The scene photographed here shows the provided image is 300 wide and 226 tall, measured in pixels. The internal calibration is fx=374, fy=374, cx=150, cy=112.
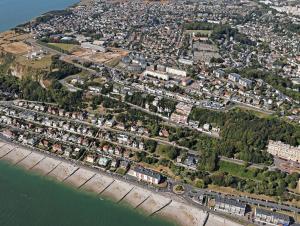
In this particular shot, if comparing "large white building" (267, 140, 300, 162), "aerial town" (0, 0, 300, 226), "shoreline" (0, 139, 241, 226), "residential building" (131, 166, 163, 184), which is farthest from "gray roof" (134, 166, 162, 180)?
"large white building" (267, 140, 300, 162)

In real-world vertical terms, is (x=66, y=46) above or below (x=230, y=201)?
above

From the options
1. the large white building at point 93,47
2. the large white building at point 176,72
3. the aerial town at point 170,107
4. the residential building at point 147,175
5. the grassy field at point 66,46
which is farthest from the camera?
the grassy field at point 66,46

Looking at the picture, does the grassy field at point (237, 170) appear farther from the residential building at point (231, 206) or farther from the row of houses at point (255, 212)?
the residential building at point (231, 206)

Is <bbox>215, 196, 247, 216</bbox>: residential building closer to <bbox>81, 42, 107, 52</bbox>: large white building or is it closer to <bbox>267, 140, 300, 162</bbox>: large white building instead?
<bbox>267, 140, 300, 162</bbox>: large white building

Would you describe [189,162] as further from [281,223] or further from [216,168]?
[281,223]

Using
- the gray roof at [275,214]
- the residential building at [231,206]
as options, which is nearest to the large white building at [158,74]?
the residential building at [231,206]

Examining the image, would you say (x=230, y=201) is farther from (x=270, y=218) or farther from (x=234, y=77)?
(x=234, y=77)

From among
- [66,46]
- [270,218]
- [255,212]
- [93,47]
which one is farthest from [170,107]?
[66,46]
